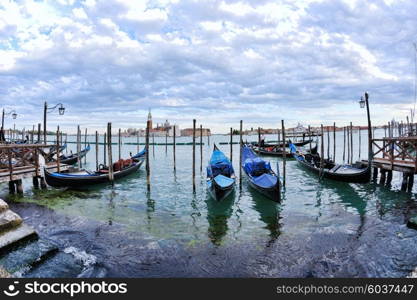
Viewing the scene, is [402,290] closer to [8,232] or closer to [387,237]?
[387,237]

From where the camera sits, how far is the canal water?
18.0ft

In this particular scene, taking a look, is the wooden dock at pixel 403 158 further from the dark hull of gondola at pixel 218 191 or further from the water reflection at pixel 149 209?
the water reflection at pixel 149 209

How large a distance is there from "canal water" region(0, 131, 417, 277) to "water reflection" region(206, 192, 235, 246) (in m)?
0.03

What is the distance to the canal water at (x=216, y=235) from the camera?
216 inches

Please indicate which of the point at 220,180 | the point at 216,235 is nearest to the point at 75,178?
the point at 220,180

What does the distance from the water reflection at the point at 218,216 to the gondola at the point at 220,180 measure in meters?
0.28

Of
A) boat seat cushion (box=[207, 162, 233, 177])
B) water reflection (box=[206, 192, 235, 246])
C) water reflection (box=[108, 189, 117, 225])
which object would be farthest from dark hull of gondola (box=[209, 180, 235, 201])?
water reflection (box=[108, 189, 117, 225])

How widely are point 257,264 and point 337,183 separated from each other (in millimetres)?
10095

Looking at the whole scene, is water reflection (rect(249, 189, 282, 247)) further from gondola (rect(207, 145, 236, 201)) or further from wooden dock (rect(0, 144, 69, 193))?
wooden dock (rect(0, 144, 69, 193))

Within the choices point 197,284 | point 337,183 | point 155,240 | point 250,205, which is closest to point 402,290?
point 197,284

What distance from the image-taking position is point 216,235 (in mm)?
7348

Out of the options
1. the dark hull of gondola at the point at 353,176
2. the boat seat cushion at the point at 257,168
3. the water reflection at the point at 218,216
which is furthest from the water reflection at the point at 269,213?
the dark hull of gondola at the point at 353,176

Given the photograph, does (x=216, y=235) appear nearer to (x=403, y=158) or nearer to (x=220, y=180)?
(x=220, y=180)

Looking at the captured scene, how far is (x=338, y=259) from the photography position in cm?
586
